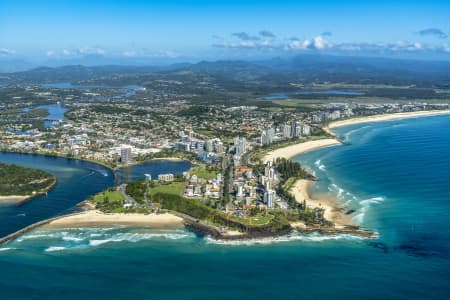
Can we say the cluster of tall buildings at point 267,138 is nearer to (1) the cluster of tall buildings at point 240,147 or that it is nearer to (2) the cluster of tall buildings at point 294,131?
(2) the cluster of tall buildings at point 294,131

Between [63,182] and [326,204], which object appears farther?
[63,182]

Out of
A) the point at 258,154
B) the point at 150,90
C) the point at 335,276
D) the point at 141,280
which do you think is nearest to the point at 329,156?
the point at 258,154

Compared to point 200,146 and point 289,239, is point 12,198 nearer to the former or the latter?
point 289,239

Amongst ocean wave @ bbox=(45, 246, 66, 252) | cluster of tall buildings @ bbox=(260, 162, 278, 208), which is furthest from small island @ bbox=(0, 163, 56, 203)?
cluster of tall buildings @ bbox=(260, 162, 278, 208)

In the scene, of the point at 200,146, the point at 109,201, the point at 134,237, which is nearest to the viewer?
the point at 134,237

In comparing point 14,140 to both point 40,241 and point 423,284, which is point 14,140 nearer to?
point 40,241

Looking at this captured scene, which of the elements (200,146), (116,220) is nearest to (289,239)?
(116,220)
